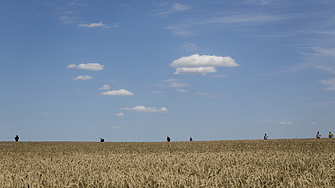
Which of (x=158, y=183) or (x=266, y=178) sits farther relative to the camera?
(x=266, y=178)

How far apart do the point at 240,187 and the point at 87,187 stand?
2893 mm

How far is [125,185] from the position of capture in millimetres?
6883

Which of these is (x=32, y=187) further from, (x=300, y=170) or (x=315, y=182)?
(x=300, y=170)

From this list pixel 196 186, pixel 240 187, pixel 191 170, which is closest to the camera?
pixel 196 186

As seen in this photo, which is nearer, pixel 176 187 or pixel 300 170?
pixel 176 187

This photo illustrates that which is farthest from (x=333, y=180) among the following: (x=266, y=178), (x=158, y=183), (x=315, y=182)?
(x=158, y=183)

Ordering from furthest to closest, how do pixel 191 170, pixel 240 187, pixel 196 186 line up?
1. pixel 191 170
2. pixel 240 187
3. pixel 196 186

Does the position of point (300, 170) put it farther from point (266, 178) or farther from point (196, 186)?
point (196, 186)

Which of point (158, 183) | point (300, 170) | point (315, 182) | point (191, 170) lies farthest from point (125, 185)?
point (300, 170)

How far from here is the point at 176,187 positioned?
6.49 meters

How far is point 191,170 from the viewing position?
30.8 ft

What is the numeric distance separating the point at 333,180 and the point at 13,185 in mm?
6733

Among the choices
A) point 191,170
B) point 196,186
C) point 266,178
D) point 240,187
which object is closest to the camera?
point 196,186

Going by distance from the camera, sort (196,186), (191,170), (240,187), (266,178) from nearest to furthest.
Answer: (196,186), (240,187), (266,178), (191,170)
